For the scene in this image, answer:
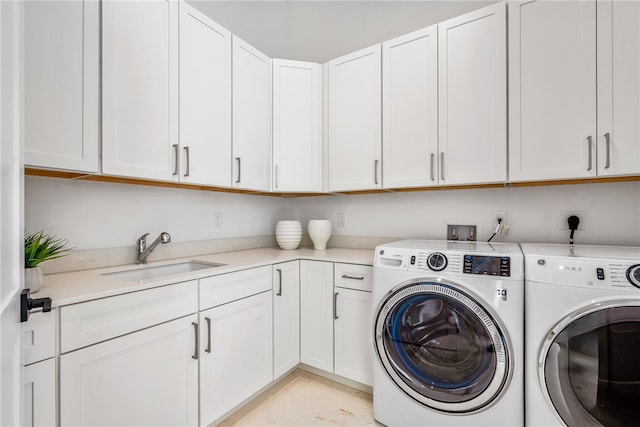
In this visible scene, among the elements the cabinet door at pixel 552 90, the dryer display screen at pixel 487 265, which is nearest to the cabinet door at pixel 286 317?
the dryer display screen at pixel 487 265

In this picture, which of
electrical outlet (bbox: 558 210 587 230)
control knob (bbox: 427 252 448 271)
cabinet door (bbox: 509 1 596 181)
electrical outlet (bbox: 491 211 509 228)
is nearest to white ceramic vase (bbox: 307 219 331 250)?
control knob (bbox: 427 252 448 271)

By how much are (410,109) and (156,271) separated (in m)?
1.87

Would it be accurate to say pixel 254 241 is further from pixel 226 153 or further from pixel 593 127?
pixel 593 127

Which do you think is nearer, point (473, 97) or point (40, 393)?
point (40, 393)

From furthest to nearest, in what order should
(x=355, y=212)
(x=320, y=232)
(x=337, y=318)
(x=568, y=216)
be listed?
(x=355, y=212) < (x=320, y=232) < (x=337, y=318) < (x=568, y=216)

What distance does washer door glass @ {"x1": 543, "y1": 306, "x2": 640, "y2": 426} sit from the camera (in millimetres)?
1153

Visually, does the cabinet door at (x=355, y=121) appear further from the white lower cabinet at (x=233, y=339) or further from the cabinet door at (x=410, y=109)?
the white lower cabinet at (x=233, y=339)

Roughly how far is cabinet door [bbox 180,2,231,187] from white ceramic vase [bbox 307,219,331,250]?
2.64 ft

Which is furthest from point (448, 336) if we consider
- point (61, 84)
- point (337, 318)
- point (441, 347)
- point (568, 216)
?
point (61, 84)

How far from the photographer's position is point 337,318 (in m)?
1.98

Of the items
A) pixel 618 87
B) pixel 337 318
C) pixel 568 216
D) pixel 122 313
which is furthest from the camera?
pixel 337 318

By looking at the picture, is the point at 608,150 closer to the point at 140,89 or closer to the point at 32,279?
the point at 140,89

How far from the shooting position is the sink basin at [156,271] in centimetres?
163

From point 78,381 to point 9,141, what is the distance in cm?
87
